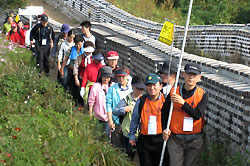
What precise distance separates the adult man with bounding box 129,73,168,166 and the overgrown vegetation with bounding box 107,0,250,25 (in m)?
24.1

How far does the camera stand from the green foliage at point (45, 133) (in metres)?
6.82

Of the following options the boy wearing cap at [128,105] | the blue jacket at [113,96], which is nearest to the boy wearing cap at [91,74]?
the blue jacket at [113,96]

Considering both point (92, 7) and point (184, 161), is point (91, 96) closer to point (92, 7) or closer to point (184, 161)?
point (184, 161)

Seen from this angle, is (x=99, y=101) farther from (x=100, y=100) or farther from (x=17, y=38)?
(x=17, y=38)

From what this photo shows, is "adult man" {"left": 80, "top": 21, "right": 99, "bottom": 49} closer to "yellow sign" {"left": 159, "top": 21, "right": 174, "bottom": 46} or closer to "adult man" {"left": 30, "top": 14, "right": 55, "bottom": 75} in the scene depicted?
"adult man" {"left": 30, "top": 14, "right": 55, "bottom": 75}

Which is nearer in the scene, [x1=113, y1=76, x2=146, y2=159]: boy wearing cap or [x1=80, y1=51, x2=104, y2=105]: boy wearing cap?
[x1=113, y1=76, x2=146, y2=159]: boy wearing cap

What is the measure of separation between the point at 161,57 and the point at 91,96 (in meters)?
2.92

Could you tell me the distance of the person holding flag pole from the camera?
681cm

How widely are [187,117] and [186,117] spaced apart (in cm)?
1

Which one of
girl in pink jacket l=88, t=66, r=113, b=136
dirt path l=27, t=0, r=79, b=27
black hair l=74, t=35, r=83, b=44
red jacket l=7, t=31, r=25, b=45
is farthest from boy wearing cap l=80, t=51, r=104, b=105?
dirt path l=27, t=0, r=79, b=27

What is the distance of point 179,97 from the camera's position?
22.1ft

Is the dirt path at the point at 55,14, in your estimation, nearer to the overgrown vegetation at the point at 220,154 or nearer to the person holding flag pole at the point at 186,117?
the overgrown vegetation at the point at 220,154

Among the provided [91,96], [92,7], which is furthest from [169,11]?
[91,96]

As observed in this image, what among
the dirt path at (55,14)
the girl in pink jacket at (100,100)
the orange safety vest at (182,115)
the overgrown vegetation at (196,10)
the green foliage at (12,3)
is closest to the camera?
the orange safety vest at (182,115)
